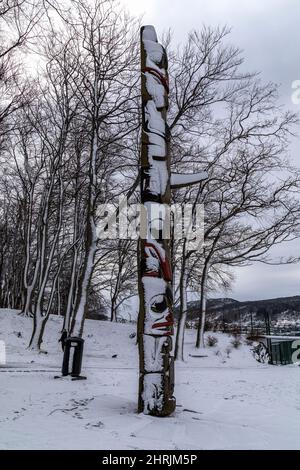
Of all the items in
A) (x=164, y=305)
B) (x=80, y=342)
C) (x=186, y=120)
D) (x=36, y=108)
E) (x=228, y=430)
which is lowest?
(x=228, y=430)

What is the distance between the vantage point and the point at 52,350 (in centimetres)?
2000

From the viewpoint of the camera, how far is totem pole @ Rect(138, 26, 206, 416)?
18.7 feet

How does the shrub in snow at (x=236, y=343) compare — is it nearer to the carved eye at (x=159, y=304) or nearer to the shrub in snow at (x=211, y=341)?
the shrub in snow at (x=211, y=341)

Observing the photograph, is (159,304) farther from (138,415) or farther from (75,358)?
(75,358)

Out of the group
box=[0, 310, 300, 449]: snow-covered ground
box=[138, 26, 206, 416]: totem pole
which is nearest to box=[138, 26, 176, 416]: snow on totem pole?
box=[138, 26, 206, 416]: totem pole

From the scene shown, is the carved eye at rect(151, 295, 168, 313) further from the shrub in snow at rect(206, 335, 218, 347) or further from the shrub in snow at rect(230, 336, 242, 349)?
the shrub in snow at rect(206, 335, 218, 347)

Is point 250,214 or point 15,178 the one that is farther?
point 15,178

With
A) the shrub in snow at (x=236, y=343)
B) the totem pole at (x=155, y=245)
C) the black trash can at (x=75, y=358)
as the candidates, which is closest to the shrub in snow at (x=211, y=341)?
the shrub in snow at (x=236, y=343)

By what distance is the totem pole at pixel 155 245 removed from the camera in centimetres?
570

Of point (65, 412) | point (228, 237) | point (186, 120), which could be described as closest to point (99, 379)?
point (65, 412)

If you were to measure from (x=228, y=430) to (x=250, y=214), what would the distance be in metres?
15.8

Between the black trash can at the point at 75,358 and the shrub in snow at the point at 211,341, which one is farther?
the shrub in snow at the point at 211,341

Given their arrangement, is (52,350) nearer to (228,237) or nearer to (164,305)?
(228,237)

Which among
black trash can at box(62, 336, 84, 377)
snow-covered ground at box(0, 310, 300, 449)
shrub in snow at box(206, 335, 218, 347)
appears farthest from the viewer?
shrub in snow at box(206, 335, 218, 347)
